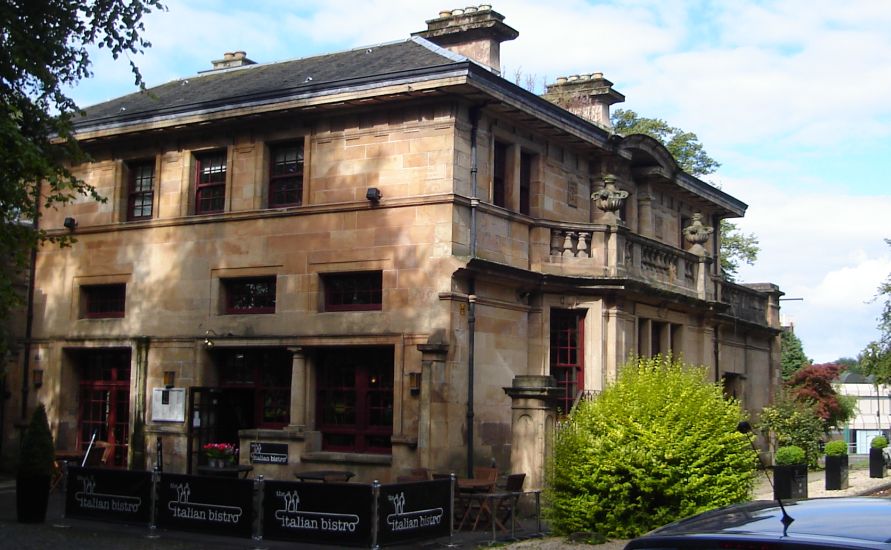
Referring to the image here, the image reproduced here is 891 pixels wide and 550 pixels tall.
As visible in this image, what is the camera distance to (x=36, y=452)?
56.2ft

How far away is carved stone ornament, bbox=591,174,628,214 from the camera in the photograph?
23.4 m

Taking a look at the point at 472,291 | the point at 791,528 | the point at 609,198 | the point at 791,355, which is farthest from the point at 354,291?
the point at 791,355

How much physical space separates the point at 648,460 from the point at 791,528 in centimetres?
1010

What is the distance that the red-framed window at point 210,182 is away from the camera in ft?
79.1

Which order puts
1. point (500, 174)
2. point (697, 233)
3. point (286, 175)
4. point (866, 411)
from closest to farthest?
1. point (500, 174)
2. point (286, 175)
3. point (697, 233)
4. point (866, 411)

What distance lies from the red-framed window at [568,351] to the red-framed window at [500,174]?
2768 millimetres

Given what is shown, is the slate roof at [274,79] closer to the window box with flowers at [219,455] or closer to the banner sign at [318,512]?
the window box with flowers at [219,455]

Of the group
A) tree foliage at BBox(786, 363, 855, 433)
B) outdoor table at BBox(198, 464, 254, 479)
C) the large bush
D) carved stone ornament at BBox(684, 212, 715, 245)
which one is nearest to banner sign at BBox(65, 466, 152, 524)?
outdoor table at BBox(198, 464, 254, 479)

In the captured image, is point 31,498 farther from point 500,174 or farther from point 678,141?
point 678,141

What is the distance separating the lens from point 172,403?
2362cm

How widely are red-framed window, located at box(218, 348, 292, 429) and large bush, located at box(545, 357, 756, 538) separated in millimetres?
8876

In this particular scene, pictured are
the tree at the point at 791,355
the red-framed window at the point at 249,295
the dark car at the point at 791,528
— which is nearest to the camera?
the dark car at the point at 791,528

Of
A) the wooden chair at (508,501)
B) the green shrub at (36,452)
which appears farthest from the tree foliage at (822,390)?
the green shrub at (36,452)

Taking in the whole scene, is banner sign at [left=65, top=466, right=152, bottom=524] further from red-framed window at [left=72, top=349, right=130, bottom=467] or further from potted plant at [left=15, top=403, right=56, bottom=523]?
red-framed window at [left=72, top=349, right=130, bottom=467]
